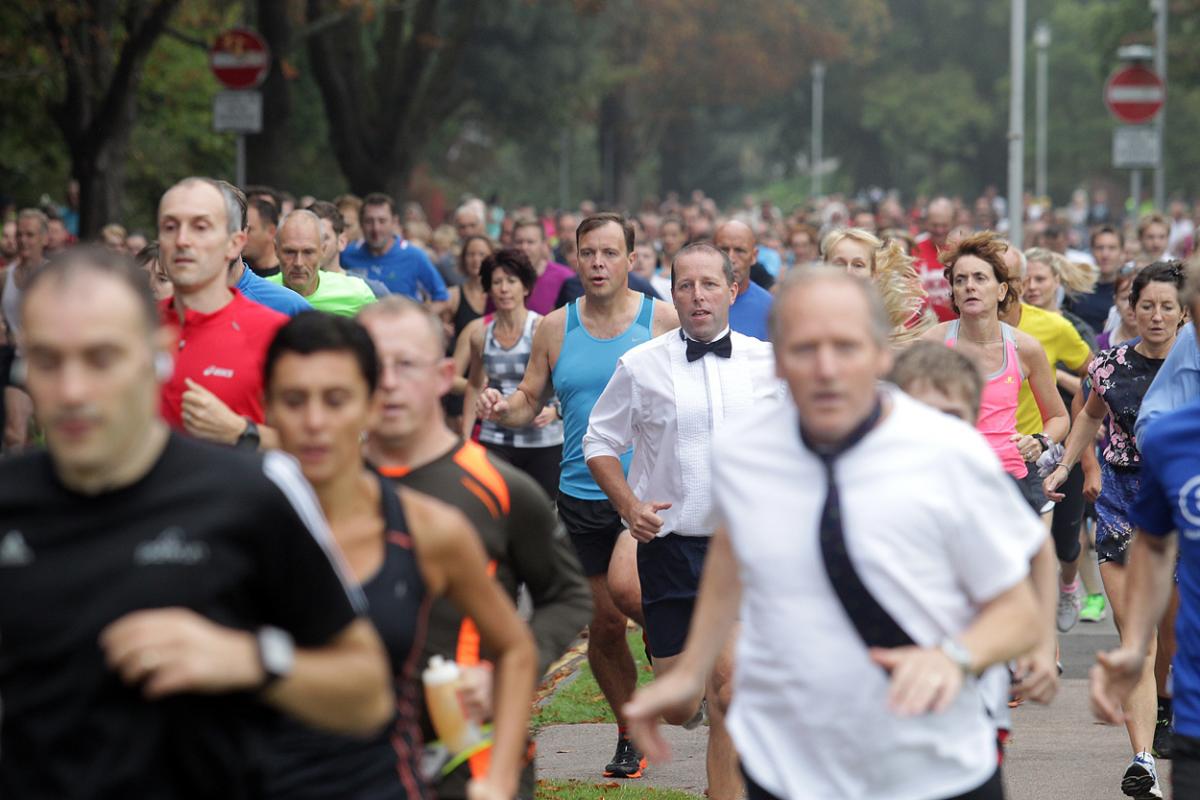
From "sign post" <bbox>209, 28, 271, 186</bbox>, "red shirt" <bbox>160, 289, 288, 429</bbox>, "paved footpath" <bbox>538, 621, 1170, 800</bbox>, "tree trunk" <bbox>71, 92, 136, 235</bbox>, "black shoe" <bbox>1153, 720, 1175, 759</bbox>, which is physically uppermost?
"sign post" <bbox>209, 28, 271, 186</bbox>

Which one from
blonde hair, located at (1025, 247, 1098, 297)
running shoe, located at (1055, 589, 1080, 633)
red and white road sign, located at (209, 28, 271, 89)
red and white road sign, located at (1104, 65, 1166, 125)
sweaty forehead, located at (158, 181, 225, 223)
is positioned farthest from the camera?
red and white road sign, located at (1104, 65, 1166, 125)

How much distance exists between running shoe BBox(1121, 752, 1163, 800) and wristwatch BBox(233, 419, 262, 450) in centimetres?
395

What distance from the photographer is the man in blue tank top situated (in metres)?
8.72

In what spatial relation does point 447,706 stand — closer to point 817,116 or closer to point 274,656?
point 274,656

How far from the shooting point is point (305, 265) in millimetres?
9602

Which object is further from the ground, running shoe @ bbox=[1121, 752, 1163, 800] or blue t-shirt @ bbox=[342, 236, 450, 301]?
blue t-shirt @ bbox=[342, 236, 450, 301]

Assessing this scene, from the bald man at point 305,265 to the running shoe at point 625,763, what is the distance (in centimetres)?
242

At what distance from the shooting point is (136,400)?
3.19m

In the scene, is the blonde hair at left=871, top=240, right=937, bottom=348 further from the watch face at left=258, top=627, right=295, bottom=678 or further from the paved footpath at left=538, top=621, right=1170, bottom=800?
the watch face at left=258, top=627, right=295, bottom=678

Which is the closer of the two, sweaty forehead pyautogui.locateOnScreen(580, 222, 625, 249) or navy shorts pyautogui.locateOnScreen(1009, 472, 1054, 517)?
navy shorts pyautogui.locateOnScreen(1009, 472, 1054, 517)

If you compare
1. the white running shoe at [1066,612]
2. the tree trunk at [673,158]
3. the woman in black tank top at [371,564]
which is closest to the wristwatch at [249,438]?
the woman in black tank top at [371,564]

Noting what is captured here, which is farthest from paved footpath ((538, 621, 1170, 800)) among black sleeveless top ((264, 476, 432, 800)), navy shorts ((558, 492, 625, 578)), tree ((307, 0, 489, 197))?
tree ((307, 0, 489, 197))

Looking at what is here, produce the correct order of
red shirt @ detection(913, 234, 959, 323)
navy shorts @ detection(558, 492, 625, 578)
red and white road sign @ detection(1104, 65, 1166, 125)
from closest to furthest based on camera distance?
1. navy shorts @ detection(558, 492, 625, 578)
2. red shirt @ detection(913, 234, 959, 323)
3. red and white road sign @ detection(1104, 65, 1166, 125)

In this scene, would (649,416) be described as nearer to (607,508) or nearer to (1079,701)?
(607,508)
